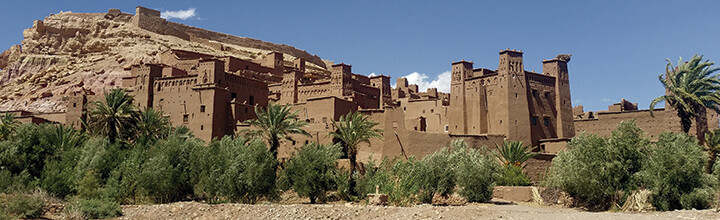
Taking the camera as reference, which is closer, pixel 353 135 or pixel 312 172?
pixel 312 172

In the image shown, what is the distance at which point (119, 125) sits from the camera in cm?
3256

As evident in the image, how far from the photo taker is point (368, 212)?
22938 mm

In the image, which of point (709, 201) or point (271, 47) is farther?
point (271, 47)

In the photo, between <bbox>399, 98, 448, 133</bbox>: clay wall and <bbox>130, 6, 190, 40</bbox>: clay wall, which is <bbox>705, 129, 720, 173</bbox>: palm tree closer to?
<bbox>399, 98, 448, 133</bbox>: clay wall

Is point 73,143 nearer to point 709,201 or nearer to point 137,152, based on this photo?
point 137,152

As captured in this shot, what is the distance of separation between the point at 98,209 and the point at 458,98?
24.6 m

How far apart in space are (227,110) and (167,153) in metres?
10.6

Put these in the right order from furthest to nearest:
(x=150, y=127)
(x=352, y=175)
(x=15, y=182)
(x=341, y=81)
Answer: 1. (x=341, y=81)
2. (x=150, y=127)
3. (x=352, y=175)
4. (x=15, y=182)

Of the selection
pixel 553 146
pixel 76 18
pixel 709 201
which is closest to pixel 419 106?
pixel 553 146

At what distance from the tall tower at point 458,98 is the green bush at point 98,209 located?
2294cm

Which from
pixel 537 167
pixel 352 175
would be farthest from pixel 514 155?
pixel 352 175

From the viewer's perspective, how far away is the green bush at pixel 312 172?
2873cm

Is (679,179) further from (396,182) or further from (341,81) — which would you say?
(341,81)

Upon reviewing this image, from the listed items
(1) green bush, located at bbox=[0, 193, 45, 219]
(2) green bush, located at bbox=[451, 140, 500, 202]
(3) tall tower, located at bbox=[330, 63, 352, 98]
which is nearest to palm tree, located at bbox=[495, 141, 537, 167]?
(2) green bush, located at bbox=[451, 140, 500, 202]
